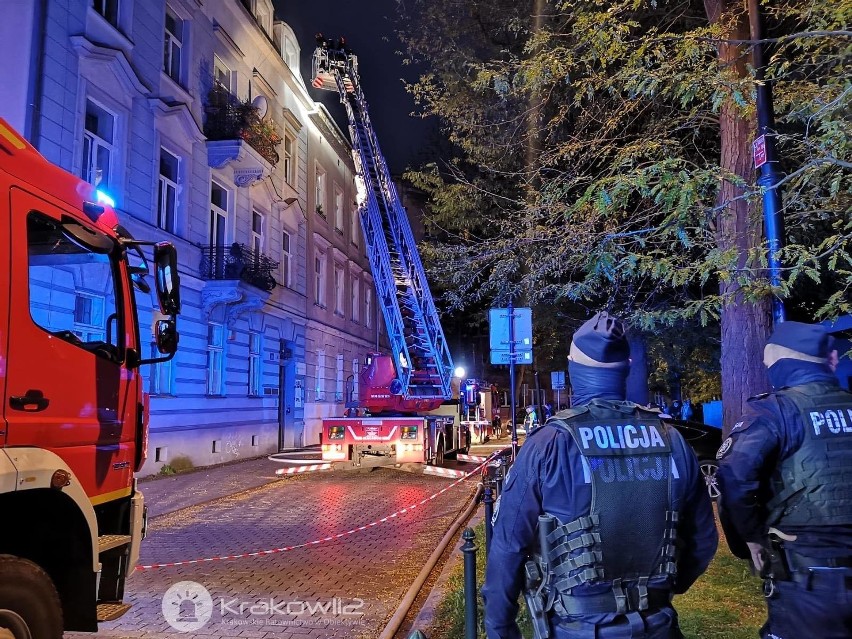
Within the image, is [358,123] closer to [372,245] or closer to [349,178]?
[372,245]

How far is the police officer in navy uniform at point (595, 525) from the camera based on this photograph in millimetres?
2133

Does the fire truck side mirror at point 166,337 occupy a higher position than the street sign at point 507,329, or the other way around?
the street sign at point 507,329

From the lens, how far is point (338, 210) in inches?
1061

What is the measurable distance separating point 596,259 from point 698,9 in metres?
4.63

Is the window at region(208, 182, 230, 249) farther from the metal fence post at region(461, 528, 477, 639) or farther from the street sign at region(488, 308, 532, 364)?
the metal fence post at region(461, 528, 477, 639)

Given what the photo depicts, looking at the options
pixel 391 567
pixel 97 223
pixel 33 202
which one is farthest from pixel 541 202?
pixel 33 202

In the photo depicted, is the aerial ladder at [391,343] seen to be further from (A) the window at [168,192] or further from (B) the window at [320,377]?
(B) the window at [320,377]

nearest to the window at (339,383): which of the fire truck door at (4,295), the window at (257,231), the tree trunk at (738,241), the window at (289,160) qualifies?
the window at (289,160)

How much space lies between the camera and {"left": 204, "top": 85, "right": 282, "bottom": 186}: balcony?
1639cm

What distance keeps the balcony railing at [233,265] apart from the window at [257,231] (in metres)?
1.28

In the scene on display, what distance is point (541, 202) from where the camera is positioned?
873 centimetres

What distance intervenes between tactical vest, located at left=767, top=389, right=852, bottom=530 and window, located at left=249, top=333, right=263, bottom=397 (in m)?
16.9

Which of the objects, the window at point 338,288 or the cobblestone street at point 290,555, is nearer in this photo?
the cobblestone street at point 290,555

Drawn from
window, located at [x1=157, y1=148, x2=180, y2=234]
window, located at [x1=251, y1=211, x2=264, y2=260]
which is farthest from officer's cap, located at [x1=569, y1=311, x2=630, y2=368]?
window, located at [x1=251, y1=211, x2=264, y2=260]
